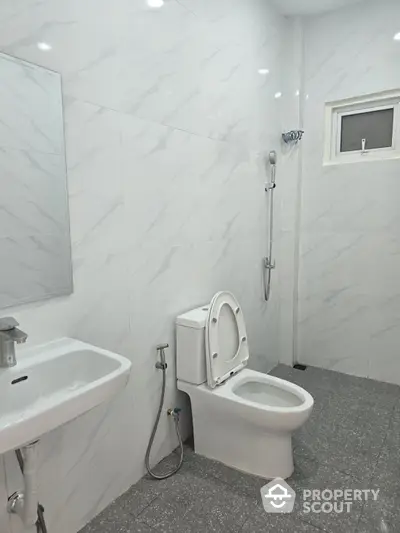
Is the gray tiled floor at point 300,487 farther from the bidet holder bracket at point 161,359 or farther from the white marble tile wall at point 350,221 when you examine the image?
the white marble tile wall at point 350,221

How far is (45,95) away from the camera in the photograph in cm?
132

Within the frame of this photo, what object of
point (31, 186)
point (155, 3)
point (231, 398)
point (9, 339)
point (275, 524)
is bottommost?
point (275, 524)

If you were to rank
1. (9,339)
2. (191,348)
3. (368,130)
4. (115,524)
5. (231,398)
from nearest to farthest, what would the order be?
(9,339) → (115,524) → (231,398) → (191,348) → (368,130)

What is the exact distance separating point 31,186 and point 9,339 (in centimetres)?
53

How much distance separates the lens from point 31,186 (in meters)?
1.32

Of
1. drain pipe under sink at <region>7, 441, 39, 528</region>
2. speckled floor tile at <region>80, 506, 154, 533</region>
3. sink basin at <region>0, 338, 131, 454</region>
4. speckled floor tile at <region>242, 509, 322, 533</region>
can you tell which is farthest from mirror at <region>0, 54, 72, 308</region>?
speckled floor tile at <region>242, 509, 322, 533</region>

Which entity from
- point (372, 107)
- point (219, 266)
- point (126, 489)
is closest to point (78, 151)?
point (219, 266)

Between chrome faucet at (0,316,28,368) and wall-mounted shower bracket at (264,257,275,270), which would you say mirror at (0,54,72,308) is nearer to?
chrome faucet at (0,316,28,368)

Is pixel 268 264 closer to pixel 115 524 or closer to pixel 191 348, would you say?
pixel 191 348

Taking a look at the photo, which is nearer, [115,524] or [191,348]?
[115,524]

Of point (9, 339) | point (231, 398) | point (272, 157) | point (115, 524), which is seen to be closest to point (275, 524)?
point (231, 398)

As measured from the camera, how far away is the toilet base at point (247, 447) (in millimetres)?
1841

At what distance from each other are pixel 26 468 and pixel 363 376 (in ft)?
8.56

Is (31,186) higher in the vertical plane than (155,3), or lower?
lower
